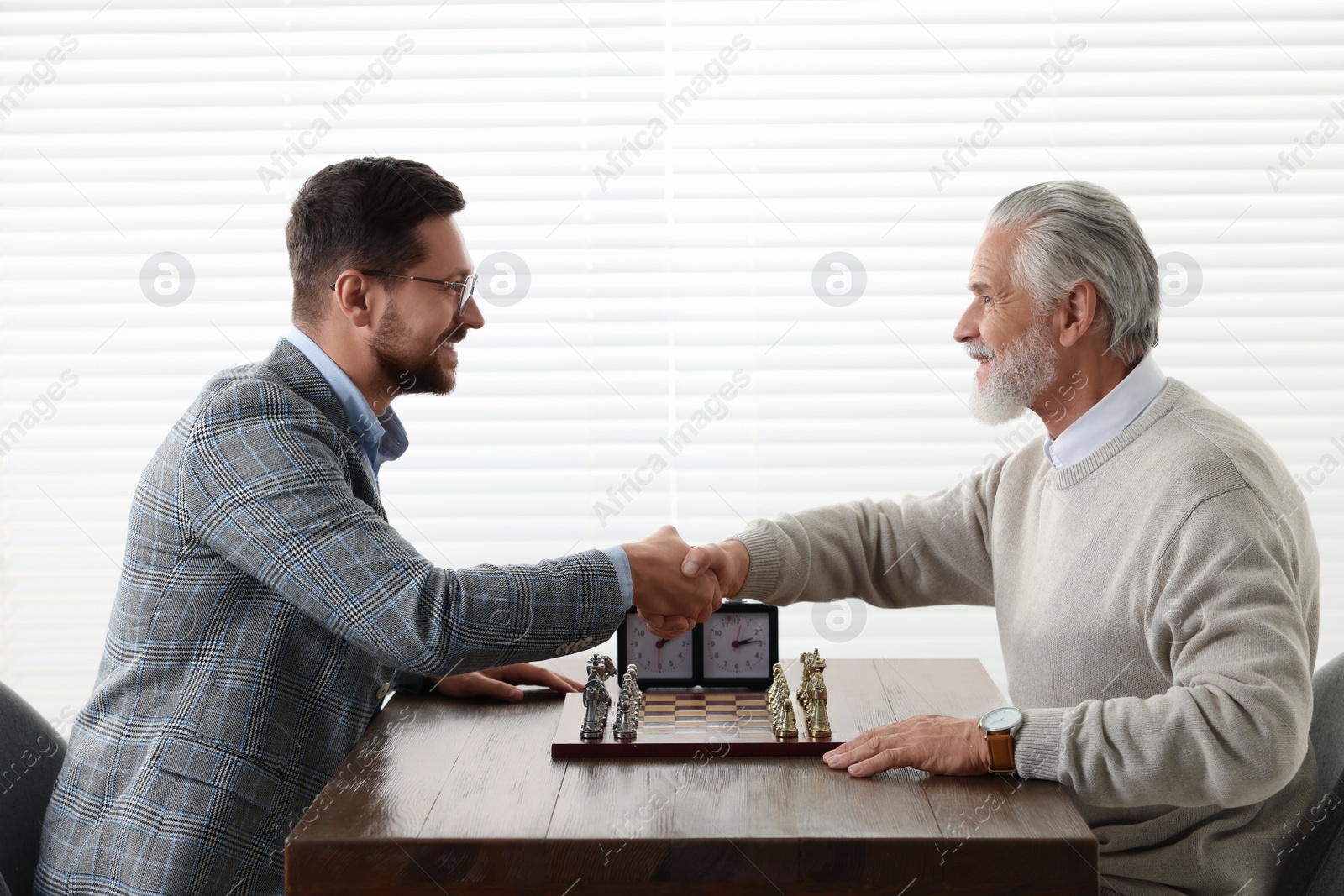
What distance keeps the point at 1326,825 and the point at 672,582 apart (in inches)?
38.8

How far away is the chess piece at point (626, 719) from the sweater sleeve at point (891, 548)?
47 cm

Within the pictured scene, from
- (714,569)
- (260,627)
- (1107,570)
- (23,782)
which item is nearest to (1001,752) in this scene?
(1107,570)

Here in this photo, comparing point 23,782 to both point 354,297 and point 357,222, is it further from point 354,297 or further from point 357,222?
point 357,222

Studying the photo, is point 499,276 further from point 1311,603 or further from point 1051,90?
point 1311,603

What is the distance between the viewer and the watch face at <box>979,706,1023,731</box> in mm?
1520

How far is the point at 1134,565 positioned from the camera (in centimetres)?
169

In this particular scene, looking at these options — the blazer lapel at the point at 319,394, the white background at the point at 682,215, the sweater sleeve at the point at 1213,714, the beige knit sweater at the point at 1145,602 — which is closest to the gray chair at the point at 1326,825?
the beige knit sweater at the point at 1145,602

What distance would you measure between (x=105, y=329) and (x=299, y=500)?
1.62m

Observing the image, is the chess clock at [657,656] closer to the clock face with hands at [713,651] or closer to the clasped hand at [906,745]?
the clock face with hands at [713,651]

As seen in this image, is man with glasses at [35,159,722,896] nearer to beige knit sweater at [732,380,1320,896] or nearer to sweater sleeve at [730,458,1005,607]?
sweater sleeve at [730,458,1005,607]

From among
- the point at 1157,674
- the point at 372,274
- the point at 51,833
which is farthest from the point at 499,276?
the point at 1157,674

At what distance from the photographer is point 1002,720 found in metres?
1.54

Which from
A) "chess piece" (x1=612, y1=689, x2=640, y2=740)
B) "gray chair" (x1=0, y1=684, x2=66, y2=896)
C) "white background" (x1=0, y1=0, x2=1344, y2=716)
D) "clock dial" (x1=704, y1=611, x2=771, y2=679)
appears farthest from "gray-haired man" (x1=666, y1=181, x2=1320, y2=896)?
"gray chair" (x1=0, y1=684, x2=66, y2=896)

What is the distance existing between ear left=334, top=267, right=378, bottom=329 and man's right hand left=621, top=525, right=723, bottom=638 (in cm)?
55
